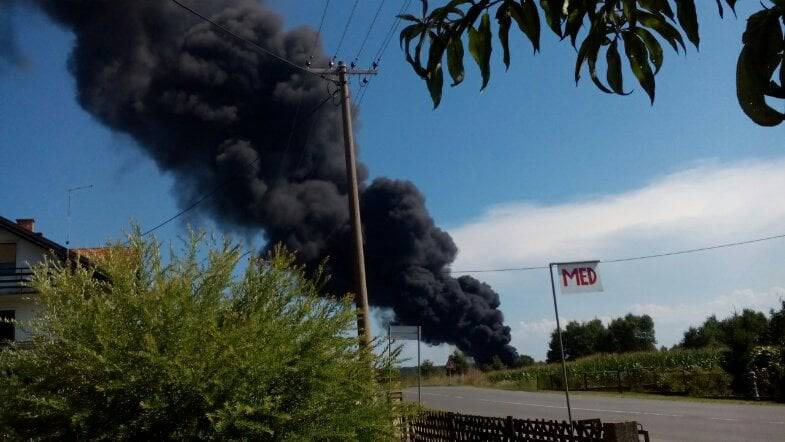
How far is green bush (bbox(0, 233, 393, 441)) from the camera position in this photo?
5.13m

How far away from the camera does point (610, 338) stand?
2445 inches

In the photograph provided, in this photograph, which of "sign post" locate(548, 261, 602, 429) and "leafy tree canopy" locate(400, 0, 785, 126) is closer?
"leafy tree canopy" locate(400, 0, 785, 126)

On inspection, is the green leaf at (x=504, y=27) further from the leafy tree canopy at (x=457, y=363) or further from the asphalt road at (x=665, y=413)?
the leafy tree canopy at (x=457, y=363)

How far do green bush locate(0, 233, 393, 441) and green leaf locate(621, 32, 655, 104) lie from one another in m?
4.21

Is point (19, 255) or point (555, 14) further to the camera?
point (19, 255)

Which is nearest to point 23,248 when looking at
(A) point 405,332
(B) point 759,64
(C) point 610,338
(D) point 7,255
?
(D) point 7,255

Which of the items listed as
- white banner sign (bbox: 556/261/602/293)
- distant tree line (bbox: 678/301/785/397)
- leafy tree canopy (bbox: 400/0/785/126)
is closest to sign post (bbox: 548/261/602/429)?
white banner sign (bbox: 556/261/602/293)

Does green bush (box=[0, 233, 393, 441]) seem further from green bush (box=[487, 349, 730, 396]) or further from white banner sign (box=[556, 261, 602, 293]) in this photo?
green bush (box=[487, 349, 730, 396])

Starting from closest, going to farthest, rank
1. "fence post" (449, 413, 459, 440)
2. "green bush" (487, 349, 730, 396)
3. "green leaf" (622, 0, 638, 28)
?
1. "green leaf" (622, 0, 638, 28)
2. "fence post" (449, 413, 459, 440)
3. "green bush" (487, 349, 730, 396)

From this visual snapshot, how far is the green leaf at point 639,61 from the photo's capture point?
4.56 ft

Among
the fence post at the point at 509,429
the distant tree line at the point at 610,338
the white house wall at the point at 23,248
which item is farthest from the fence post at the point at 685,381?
the distant tree line at the point at 610,338

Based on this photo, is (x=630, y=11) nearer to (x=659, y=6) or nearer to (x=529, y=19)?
(x=659, y=6)

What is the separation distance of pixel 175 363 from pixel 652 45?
4.36 meters

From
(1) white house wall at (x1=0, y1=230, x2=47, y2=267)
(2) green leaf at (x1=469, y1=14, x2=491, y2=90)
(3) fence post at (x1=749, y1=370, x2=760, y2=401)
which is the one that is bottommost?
(2) green leaf at (x1=469, y1=14, x2=491, y2=90)
